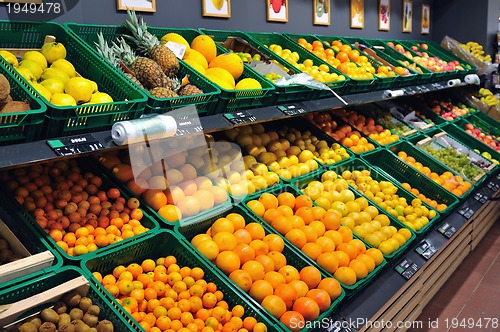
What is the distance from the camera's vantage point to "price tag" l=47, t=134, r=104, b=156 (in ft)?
5.62

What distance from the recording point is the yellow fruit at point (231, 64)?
298 cm

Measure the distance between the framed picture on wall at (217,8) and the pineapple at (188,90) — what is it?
129cm

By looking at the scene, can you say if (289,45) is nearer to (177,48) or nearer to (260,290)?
(177,48)

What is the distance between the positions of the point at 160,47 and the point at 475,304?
309cm

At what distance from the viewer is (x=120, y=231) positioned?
7.35 feet

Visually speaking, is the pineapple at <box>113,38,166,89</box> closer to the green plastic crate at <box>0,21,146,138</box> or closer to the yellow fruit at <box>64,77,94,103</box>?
the green plastic crate at <box>0,21,146,138</box>

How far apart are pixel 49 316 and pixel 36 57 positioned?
1.17 m

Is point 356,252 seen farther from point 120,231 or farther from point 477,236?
point 477,236

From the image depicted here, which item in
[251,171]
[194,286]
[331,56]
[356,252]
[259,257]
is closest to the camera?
[194,286]

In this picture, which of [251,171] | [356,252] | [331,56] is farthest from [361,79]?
[356,252]

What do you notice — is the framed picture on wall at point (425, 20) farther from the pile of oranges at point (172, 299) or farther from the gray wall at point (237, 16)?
the pile of oranges at point (172, 299)

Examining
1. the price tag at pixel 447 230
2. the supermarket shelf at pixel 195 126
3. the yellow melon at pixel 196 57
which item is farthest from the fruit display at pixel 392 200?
the yellow melon at pixel 196 57

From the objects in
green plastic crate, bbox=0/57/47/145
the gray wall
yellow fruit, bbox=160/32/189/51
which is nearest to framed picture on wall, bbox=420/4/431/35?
the gray wall

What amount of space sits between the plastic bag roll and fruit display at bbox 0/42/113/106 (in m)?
0.23
